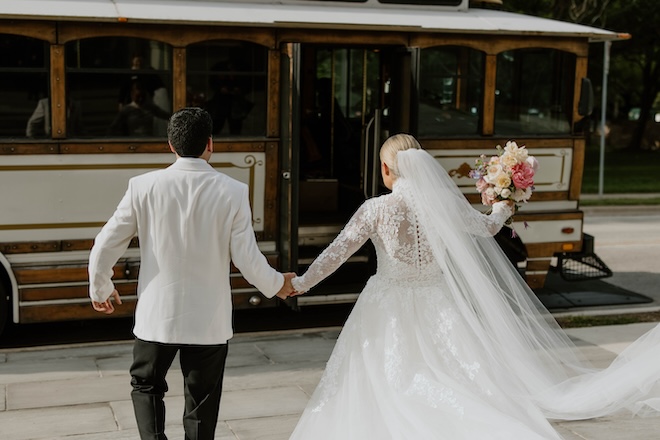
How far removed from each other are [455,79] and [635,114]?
6153 cm

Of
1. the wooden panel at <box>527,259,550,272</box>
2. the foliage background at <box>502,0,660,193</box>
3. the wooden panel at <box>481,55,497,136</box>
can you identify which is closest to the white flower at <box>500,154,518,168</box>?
the wooden panel at <box>481,55,497,136</box>

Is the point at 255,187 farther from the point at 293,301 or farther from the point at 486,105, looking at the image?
the point at 486,105

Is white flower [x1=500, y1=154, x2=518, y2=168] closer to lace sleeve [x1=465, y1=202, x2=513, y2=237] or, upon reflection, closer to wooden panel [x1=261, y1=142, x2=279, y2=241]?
lace sleeve [x1=465, y1=202, x2=513, y2=237]

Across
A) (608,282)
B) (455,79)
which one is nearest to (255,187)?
(455,79)

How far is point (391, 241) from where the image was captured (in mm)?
4969

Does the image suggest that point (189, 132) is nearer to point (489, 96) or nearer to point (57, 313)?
point (57, 313)

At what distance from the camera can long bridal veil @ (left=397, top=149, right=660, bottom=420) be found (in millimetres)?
5027

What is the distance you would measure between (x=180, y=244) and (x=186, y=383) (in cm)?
70

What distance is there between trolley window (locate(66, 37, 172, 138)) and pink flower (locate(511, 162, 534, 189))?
3.64 m

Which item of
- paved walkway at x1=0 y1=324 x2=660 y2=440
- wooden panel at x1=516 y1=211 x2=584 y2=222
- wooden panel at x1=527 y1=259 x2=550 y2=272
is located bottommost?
paved walkway at x1=0 y1=324 x2=660 y2=440

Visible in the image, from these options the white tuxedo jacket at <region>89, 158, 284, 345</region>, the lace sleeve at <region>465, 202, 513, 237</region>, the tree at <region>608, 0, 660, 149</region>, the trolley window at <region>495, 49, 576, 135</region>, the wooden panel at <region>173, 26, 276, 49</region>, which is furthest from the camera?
the tree at <region>608, 0, 660, 149</region>

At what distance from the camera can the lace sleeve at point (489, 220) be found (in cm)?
530

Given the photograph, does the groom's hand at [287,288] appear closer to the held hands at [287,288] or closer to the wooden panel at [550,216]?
the held hands at [287,288]

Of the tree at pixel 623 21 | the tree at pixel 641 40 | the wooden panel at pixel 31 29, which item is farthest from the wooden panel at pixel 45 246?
the tree at pixel 641 40
